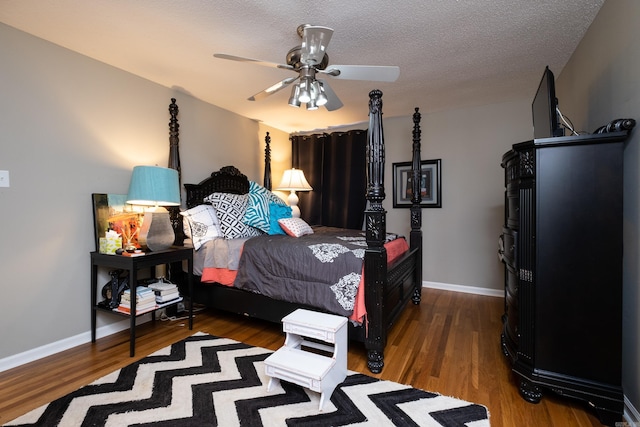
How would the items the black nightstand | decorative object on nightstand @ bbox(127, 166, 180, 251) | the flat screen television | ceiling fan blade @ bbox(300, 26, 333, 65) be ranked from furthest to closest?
decorative object on nightstand @ bbox(127, 166, 180, 251) → the black nightstand → the flat screen television → ceiling fan blade @ bbox(300, 26, 333, 65)

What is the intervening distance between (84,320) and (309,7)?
9.60 ft

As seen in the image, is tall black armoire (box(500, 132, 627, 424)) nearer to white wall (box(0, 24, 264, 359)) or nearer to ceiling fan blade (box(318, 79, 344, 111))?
ceiling fan blade (box(318, 79, 344, 111))

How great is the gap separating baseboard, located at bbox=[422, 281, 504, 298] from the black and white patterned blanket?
6.99ft

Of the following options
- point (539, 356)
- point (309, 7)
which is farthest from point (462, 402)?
point (309, 7)

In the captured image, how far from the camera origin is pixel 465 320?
2818mm

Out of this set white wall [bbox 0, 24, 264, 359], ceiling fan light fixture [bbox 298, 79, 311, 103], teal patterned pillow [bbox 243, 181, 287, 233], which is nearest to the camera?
ceiling fan light fixture [bbox 298, 79, 311, 103]

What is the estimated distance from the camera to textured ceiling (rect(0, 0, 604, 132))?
5.93ft

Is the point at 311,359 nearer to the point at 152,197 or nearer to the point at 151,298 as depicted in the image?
the point at 151,298

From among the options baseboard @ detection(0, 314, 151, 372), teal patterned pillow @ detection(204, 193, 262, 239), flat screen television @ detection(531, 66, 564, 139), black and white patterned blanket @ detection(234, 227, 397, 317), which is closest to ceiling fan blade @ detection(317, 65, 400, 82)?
flat screen television @ detection(531, 66, 564, 139)

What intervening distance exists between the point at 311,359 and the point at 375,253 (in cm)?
77

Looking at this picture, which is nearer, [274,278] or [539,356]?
[539,356]

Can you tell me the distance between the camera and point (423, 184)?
4023mm

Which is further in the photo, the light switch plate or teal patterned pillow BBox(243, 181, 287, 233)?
teal patterned pillow BBox(243, 181, 287, 233)

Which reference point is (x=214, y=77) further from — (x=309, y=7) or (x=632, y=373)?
(x=632, y=373)
